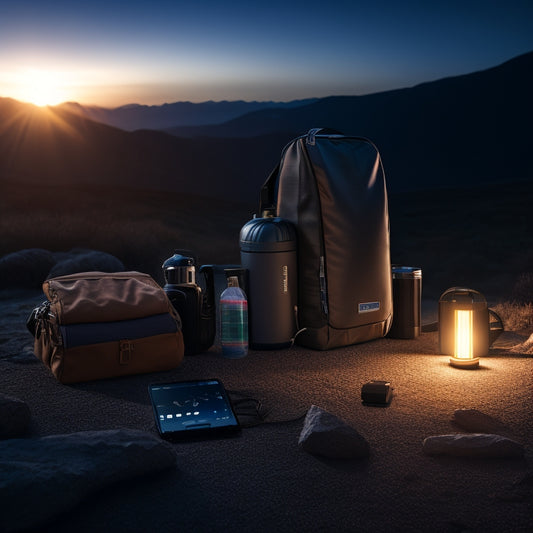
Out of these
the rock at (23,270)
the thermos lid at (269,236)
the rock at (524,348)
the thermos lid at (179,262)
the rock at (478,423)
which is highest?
the thermos lid at (269,236)

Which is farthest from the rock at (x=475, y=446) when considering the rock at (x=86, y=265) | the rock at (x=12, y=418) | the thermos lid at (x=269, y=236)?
the rock at (x=86, y=265)

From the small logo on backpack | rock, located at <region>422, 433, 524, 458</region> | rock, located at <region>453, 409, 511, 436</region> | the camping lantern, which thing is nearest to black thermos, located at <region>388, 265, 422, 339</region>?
the small logo on backpack

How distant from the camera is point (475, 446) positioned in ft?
8.79

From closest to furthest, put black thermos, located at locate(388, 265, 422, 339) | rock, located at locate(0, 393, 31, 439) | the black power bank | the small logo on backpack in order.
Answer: rock, located at locate(0, 393, 31, 439)
the black power bank
the small logo on backpack
black thermos, located at locate(388, 265, 422, 339)

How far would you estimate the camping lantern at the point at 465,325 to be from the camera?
400cm

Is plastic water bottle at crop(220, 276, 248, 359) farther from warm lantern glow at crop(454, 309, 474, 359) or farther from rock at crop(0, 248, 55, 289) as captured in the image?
rock at crop(0, 248, 55, 289)

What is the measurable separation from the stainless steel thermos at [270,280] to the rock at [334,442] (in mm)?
1698

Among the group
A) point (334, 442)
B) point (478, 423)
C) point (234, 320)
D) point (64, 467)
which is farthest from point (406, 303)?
point (64, 467)

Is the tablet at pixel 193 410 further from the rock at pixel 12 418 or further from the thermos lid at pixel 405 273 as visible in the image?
the thermos lid at pixel 405 273

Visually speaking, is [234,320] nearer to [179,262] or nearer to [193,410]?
[179,262]

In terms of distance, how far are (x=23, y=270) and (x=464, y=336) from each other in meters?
4.77

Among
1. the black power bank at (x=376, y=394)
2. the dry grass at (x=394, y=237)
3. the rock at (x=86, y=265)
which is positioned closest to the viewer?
the black power bank at (x=376, y=394)

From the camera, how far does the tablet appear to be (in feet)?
9.62

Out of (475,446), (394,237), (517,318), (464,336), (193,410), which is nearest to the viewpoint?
(475,446)
